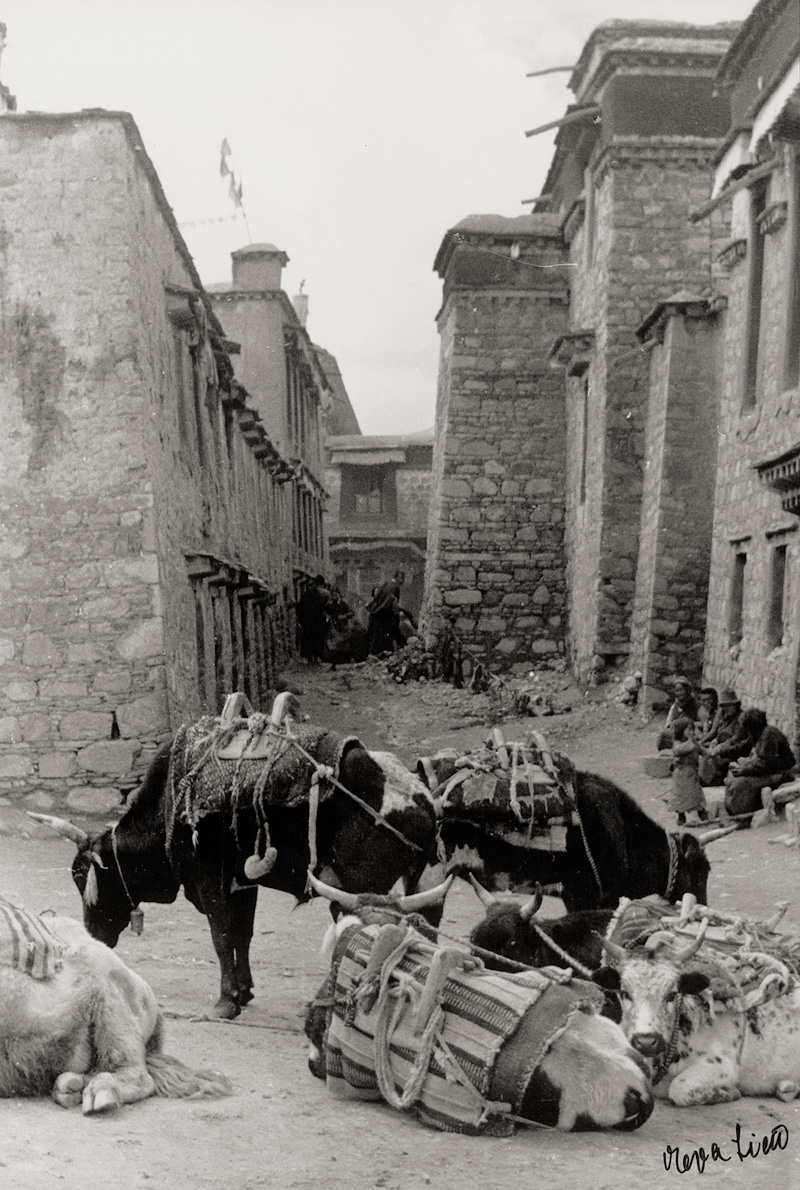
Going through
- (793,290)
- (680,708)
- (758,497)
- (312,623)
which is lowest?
(680,708)

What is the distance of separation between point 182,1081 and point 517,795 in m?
2.40

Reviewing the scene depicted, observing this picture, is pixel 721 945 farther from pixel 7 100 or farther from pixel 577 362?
pixel 577 362

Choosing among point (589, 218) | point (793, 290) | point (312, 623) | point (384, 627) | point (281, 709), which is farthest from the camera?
point (312, 623)

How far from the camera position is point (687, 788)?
34.9 feet

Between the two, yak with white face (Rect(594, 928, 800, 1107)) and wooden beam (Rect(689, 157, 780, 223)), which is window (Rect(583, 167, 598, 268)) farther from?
yak with white face (Rect(594, 928, 800, 1107))

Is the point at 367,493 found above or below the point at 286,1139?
above

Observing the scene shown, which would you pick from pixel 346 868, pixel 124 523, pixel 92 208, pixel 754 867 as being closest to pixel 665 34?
pixel 92 208

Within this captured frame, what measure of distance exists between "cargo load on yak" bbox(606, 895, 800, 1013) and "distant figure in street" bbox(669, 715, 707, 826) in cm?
537

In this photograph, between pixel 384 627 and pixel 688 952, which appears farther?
pixel 384 627

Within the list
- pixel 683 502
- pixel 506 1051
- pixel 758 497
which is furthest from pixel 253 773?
pixel 683 502

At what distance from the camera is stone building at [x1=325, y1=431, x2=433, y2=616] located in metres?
35.6

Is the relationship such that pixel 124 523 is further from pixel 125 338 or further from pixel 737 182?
pixel 737 182
